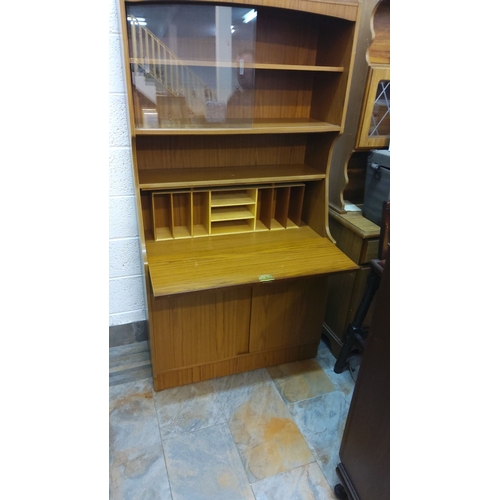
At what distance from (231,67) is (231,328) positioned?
117 cm

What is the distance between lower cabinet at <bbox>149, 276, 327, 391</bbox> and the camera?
1.70 m

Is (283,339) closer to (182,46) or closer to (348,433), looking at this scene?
(348,433)

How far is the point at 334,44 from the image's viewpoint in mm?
1616

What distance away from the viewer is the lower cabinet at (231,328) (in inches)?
67.0

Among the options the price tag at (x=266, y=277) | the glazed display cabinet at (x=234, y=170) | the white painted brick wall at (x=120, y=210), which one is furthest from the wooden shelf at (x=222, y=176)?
the price tag at (x=266, y=277)

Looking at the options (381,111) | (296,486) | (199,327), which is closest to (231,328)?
(199,327)

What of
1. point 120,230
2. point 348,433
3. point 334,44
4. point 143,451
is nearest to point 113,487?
point 143,451

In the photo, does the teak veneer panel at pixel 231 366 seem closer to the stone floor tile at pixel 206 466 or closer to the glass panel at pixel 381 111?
the stone floor tile at pixel 206 466

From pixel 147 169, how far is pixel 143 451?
48.9 inches

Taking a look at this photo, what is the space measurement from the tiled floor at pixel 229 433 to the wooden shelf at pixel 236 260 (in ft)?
2.45

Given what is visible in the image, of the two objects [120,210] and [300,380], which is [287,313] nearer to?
[300,380]

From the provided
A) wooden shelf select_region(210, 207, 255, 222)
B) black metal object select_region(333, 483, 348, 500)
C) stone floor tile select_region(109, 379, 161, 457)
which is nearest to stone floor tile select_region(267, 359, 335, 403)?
black metal object select_region(333, 483, 348, 500)

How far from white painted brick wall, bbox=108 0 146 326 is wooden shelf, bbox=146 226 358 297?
265 millimetres

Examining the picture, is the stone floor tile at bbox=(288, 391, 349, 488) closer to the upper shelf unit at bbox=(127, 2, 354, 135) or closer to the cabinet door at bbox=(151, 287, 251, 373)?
the cabinet door at bbox=(151, 287, 251, 373)
